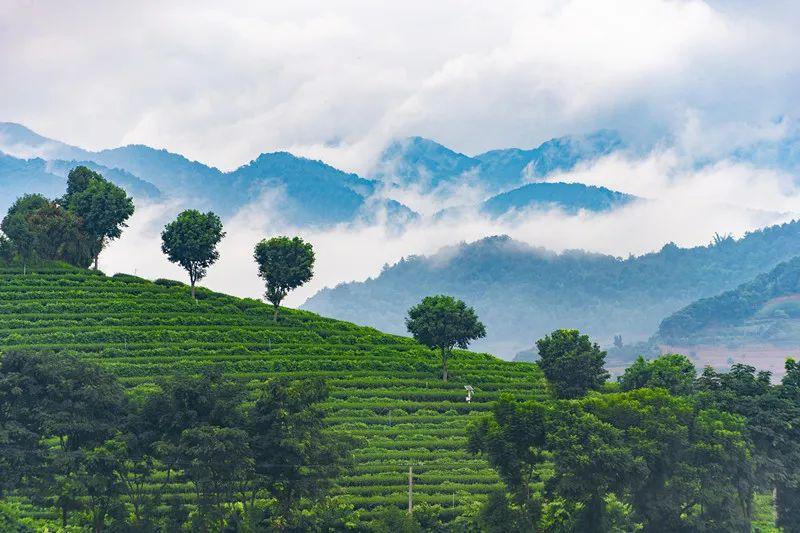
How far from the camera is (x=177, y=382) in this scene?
4962cm

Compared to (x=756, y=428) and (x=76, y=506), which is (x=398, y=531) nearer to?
(x=76, y=506)

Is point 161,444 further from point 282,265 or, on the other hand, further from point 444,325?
point 282,265

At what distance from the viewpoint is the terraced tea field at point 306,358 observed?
211 ft

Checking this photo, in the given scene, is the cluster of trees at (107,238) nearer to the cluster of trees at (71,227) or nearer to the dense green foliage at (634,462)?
the cluster of trees at (71,227)

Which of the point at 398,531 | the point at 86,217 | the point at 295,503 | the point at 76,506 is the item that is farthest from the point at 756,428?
the point at 86,217

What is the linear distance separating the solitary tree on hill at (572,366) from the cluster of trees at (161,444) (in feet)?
100

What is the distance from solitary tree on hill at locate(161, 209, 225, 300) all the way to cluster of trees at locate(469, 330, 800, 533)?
45237 mm

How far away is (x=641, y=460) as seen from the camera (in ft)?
168

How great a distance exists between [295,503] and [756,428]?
1063 inches

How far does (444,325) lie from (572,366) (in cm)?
1037

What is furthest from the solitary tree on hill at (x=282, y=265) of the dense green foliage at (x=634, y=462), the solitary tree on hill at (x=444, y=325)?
the dense green foliage at (x=634, y=462)

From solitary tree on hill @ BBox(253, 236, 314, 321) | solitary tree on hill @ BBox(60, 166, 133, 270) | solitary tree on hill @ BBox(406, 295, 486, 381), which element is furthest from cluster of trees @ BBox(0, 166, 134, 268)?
solitary tree on hill @ BBox(406, 295, 486, 381)

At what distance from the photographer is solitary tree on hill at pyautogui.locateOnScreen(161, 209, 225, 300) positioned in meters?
91.2

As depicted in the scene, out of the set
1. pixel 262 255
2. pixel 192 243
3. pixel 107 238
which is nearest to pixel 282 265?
pixel 262 255
